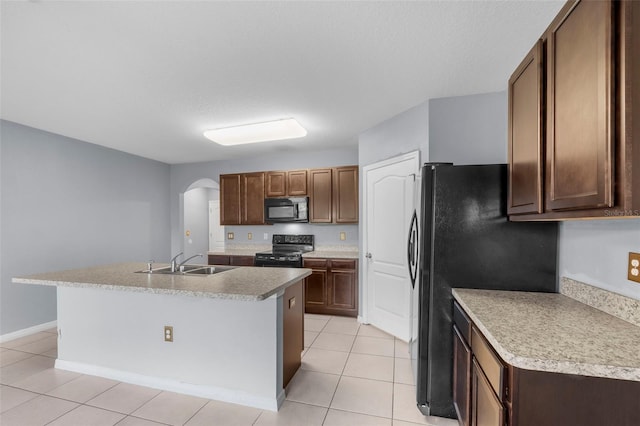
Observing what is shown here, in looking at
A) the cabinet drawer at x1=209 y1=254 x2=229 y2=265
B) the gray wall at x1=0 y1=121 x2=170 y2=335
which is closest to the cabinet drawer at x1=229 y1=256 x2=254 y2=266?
the cabinet drawer at x1=209 y1=254 x2=229 y2=265

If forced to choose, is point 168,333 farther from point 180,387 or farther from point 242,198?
point 242,198

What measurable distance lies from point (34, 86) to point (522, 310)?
3.84 meters

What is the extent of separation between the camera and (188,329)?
2.21 m

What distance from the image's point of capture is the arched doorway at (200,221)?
22.0 feet

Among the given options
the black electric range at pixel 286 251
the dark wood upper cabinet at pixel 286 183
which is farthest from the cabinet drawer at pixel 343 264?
the dark wood upper cabinet at pixel 286 183

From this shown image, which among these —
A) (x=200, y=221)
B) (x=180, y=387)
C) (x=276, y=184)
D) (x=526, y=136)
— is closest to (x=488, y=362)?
(x=526, y=136)

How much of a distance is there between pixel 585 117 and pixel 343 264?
3.13 meters

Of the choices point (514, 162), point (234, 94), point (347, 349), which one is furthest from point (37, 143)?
point (514, 162)

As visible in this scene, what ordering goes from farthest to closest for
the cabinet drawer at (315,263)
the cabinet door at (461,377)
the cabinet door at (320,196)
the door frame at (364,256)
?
1. the cabinet door at (320,196)
2. the cabinet drawer at (315,263)
3. the door frame at (364,256)
4. the cabinet door at (461,377)

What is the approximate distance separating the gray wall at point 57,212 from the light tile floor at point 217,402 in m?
0.80

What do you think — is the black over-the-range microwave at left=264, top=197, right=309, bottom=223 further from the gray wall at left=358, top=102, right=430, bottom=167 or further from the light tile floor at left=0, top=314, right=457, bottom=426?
the light tile floor at left=0, top=314, right=457, bottom=426

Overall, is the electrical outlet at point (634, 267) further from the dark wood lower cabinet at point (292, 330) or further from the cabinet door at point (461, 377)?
the dark wood lower cabinet at point (292, 330)

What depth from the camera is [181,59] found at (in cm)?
198

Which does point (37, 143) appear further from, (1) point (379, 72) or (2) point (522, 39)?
(2) point (522, 39)
